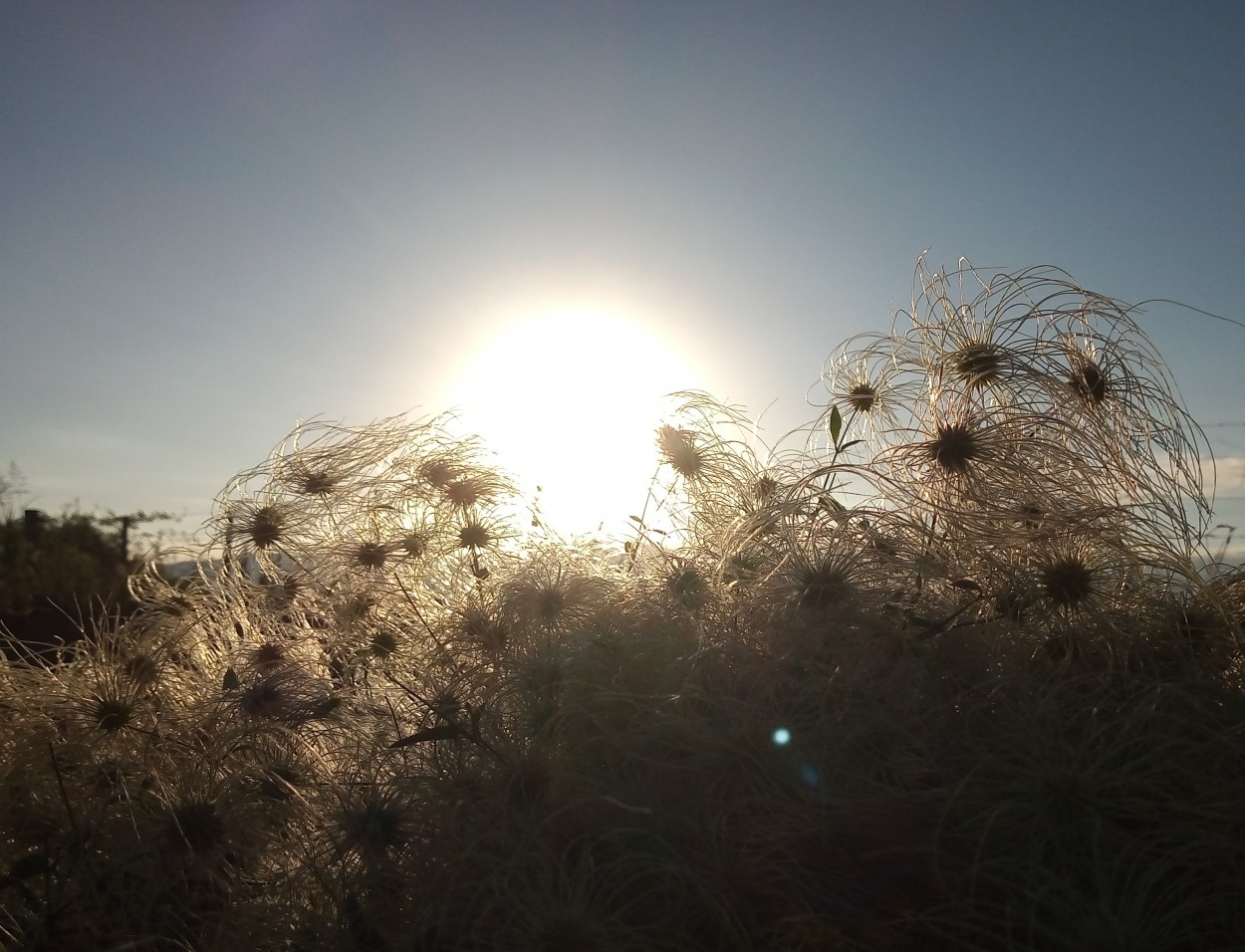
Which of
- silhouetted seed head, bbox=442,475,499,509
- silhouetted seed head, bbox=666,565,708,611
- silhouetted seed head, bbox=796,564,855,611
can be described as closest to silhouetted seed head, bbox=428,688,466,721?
silhouetted seed head, bbox=666,565,708,611

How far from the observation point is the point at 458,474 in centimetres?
473

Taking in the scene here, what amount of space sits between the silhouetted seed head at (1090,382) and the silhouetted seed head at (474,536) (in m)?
3.00

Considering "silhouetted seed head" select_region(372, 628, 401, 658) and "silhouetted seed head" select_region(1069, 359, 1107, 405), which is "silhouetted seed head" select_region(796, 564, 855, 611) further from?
"silhouetted seed head" select_region(372, 628, 401, 658)

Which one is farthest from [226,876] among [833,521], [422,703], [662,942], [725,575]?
[833,521]

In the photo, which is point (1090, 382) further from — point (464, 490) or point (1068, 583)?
point (464, 490)

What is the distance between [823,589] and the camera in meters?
3.38

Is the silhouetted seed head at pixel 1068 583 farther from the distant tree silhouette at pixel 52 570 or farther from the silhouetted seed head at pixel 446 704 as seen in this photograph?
the distant tree silhouette at pixel 52 570

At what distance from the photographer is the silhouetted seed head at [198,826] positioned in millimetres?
3238

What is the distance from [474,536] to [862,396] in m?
2.21

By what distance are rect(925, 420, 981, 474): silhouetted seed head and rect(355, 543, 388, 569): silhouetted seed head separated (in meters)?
2.74

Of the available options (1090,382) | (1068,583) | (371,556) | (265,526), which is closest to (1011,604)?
(1068,583)

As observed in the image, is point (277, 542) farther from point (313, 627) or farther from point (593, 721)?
point (593, 721)

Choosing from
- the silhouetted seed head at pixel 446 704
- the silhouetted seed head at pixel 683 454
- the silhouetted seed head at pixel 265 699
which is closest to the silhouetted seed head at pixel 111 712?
the silhouetted seed head at pixel 265 699

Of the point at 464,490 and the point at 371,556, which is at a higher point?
the point at 464,490
